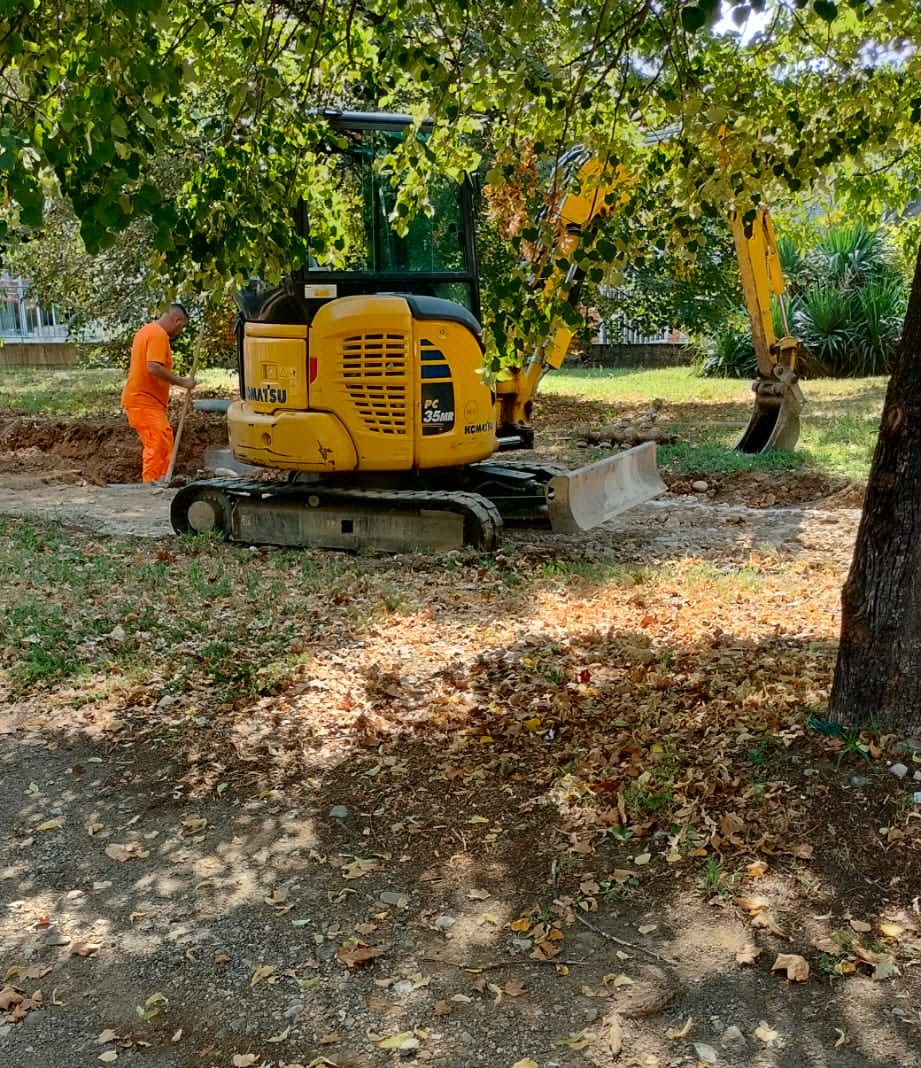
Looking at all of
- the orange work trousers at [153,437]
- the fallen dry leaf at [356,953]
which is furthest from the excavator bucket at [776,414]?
the fallen dry leaf at [356,953]

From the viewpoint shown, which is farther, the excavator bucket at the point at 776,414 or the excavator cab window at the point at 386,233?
the excavator bucket at the point at 776,414

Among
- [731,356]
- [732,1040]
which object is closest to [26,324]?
[731,356]

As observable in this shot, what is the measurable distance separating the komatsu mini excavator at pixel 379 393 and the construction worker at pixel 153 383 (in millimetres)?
2996

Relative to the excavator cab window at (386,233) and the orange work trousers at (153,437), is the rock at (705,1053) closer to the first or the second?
the excavator cab window at (386,233)

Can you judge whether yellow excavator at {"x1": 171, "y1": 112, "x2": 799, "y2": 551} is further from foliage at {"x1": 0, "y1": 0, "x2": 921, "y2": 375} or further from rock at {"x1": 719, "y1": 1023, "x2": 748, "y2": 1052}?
rock at {"x1": 719, "y1": 1023, "x2": 748, "y2": 1052}

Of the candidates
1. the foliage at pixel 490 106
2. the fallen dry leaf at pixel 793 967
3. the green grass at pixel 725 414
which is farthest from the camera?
the green grass at pixel 725 414

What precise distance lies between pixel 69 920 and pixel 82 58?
281cm

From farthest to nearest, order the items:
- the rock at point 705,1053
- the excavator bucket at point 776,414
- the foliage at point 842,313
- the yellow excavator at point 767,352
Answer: the foliage at point 842,313
the excavator bucket at point 776,414
the yellow excavator at point 767,352
the rock at point 705,1053

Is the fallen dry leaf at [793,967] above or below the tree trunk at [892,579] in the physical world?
below

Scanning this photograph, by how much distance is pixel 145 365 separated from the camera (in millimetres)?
11000

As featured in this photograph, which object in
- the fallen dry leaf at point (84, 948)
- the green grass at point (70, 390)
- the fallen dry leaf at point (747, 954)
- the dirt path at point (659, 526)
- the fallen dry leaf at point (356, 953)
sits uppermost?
the green grass at point (70, 390)

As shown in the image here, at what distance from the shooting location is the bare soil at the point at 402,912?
2891 millimetres

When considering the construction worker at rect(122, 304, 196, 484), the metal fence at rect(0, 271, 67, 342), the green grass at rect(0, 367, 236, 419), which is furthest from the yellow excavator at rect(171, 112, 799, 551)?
the metal fence at rect(0, 271, 67, 342)

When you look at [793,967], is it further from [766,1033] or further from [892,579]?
[892,579]
